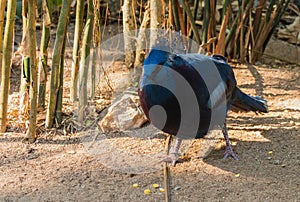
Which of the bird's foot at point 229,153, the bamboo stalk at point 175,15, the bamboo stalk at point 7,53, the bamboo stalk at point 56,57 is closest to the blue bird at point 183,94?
the bird's foot at point 229,153

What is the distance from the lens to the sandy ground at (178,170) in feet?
9.98

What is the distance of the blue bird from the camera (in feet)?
10.1

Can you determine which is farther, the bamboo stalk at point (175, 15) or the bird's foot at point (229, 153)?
the bamboo stalk at point (175, 15)

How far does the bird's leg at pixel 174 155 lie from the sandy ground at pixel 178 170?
50 mm

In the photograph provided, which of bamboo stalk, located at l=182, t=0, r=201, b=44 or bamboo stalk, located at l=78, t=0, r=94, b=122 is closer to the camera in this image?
bamboo stalk, located at l=78, t=0, r=94, b=122

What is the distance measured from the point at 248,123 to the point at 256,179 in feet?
3.09

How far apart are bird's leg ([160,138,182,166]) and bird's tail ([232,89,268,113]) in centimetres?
56

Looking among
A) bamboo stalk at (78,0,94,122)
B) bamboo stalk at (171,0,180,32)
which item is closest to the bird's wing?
bamboo stalk at (78,0,94,122)

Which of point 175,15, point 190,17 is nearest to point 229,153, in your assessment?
point 190,17

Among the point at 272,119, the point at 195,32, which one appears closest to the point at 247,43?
the point at 195,32

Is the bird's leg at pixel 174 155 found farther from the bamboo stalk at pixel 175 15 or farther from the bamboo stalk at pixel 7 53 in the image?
the bamboo stalk at pixel 175 15

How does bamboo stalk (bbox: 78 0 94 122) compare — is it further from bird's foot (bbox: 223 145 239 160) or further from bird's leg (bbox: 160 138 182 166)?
bird's foot (bbox: 223 145 239 160)

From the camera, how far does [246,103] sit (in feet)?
12.6

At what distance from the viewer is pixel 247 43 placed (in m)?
Answer: 5.61
